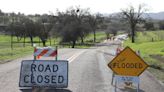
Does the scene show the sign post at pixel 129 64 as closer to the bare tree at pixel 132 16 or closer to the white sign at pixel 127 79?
the white sign at pixel 127 79

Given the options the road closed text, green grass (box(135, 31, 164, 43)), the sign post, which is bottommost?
green grass (box(135, 31, 164, 43))

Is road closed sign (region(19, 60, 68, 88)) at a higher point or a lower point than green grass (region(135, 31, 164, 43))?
higher

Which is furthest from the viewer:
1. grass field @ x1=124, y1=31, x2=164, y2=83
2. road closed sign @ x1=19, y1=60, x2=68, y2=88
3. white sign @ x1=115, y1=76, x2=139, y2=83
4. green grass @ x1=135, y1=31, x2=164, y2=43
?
green grass @ x1=135, y1=31, x2=164, y2=43

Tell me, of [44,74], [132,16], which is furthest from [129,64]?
[132,16]

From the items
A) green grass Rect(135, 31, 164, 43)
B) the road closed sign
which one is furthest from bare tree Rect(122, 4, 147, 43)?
the road closed sign

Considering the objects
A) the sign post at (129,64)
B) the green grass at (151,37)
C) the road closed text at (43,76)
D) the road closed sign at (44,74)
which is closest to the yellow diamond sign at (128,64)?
the sign post at (129,64)

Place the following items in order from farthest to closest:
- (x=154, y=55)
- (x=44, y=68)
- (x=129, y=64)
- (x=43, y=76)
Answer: (x=154, y=55), (x=44, y=68), (x=43, y=76), (x=129, y=64)

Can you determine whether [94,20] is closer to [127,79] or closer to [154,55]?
[154,55]

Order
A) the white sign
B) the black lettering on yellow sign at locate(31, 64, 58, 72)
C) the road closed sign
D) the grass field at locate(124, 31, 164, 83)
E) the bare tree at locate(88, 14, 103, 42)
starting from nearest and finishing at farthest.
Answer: the white sign
the road closed sign
the black lettering on yellow sign at locate(31, 64, 58, 72)
the grass field at locate(124, 31, 164, 83)
the bare tree at locate(88, 14, 103, 42)

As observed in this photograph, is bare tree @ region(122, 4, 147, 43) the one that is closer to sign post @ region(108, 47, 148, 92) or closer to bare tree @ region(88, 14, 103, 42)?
bare tree @ region(88, 14, 103, 42)

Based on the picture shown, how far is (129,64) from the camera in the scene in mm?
13047

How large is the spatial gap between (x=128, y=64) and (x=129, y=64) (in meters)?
0.03

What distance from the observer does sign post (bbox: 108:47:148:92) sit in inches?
513

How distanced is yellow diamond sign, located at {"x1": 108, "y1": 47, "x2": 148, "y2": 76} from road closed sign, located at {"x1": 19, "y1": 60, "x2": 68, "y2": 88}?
75.2 inches
